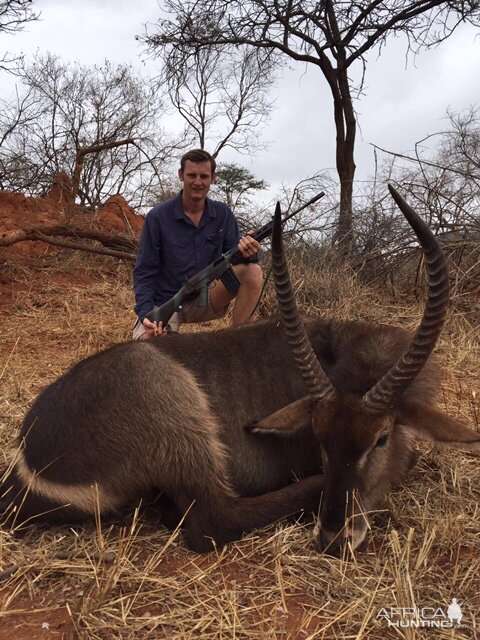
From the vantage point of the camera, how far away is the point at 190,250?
505cm

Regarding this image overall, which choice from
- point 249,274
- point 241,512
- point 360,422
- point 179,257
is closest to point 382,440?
point 360,422

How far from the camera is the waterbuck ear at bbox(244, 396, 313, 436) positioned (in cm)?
281

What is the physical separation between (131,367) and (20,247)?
7.34m

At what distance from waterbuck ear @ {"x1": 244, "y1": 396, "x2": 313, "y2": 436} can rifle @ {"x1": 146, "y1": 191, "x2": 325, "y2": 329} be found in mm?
1854

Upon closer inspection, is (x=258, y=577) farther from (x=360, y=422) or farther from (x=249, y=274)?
(x=249, y=274)

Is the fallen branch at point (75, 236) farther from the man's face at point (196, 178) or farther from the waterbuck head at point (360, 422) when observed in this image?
the waterbuck head at point (360, 422)

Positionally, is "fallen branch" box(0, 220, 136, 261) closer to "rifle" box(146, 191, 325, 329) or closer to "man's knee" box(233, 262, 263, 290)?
"man's knee" box(233, 262, 263, 290)

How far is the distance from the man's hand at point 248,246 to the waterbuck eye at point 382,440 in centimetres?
248

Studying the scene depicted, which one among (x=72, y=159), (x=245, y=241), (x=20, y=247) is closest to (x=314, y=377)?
(x=245, y=241)

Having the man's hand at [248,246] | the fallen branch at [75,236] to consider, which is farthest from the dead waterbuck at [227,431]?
the fallen branch at [75,236]

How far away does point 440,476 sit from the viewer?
3.24 metres

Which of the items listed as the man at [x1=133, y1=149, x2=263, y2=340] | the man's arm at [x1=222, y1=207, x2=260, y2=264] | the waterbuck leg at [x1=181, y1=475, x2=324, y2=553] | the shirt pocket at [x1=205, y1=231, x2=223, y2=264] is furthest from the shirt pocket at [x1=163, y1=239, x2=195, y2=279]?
the waterbuck leg at [x1=181, y1=475, x2=324, y2=553]

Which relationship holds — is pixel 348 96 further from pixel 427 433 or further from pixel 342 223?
pixel 427 433

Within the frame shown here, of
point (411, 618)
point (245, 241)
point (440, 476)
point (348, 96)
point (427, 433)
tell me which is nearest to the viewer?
point (411, 618)
